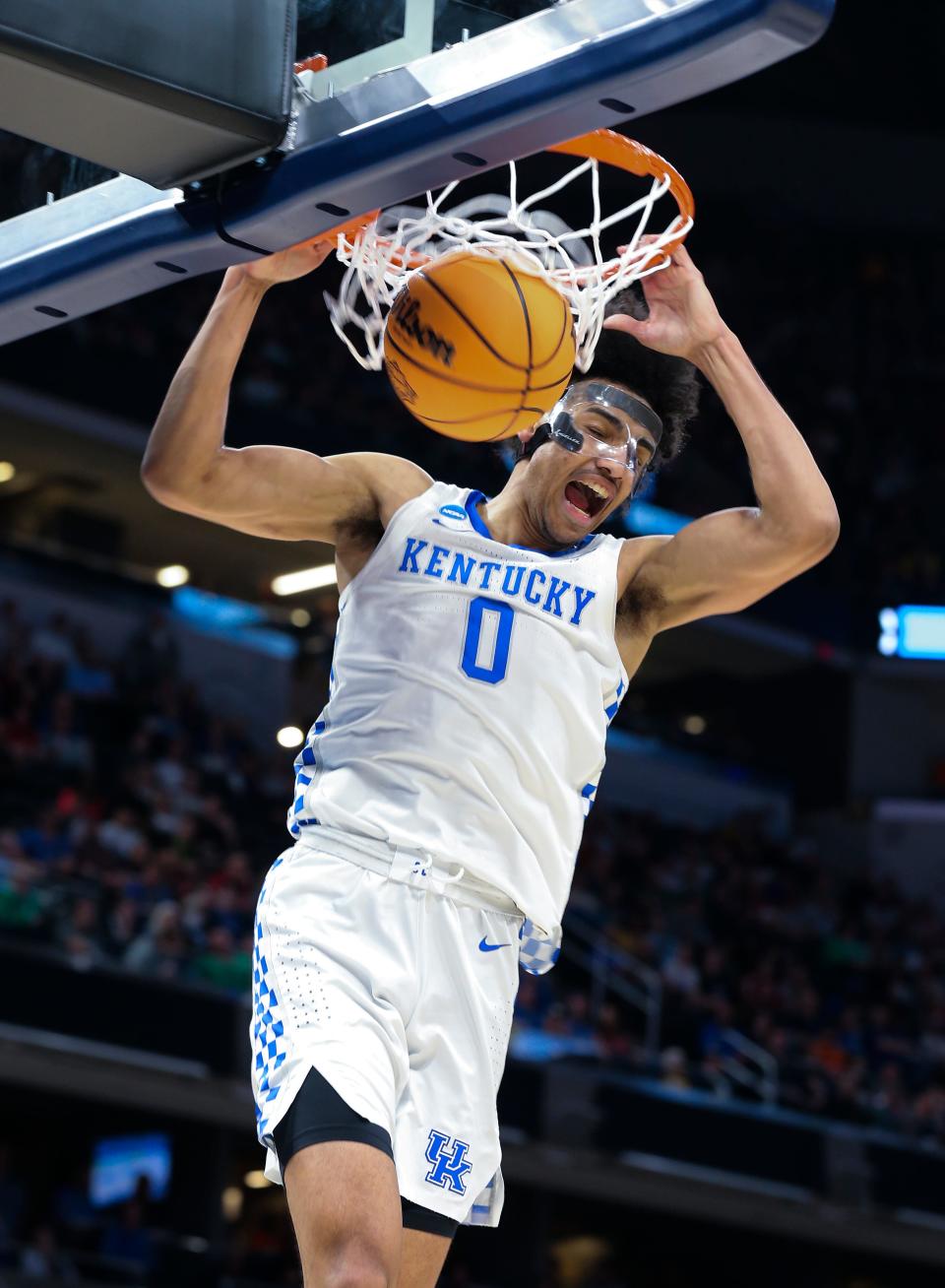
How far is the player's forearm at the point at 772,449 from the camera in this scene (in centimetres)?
400

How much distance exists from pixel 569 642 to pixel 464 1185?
1112mm

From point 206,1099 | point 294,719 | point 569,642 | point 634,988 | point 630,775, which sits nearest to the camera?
point 569,642

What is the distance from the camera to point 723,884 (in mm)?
22078

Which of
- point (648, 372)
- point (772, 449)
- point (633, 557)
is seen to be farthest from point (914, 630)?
point (772, 449)

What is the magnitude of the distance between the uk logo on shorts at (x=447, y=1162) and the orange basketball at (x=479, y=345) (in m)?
1.40

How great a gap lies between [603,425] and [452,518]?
40 cm

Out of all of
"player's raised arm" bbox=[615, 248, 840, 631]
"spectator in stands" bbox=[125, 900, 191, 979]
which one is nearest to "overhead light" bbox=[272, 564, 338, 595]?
"spectator in stands" bbox=[125, 900, 191, 979]

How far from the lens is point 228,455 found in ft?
12.5

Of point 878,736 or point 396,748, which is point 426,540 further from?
point 878,736

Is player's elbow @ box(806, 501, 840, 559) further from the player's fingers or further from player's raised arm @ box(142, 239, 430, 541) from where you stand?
player's raised arm @ box(142, 239, 430, 541)

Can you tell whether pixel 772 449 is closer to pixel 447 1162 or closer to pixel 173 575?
pixel 447 1162

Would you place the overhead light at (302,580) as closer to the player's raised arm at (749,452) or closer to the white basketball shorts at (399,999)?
the player's raised arm at (749,452)

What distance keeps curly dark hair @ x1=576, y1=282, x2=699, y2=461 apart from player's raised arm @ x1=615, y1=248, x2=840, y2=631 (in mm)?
200

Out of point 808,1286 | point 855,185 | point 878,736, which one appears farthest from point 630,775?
point 855,185
